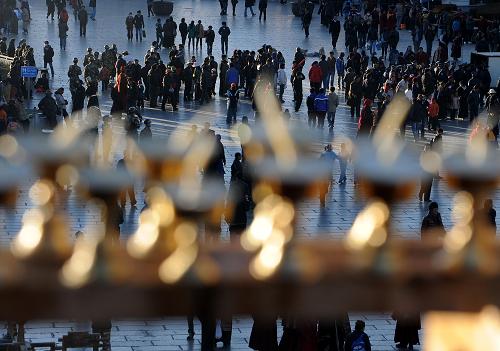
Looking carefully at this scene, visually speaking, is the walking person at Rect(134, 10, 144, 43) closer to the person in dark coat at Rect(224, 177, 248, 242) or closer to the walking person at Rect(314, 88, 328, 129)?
the walking person at Rect(314, 88, 328, 129)

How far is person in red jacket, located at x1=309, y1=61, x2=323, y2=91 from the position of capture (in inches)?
1270

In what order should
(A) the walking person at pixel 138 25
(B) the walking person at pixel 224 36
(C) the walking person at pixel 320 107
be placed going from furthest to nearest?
1. (A) the walking person at pixel 138 25
2. (B) the walking person at pixel 224 36
3. (C) the walking person at pixel 320 107

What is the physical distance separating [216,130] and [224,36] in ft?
43.2

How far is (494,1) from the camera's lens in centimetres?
4778

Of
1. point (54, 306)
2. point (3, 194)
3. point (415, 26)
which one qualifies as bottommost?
point (415, 26)

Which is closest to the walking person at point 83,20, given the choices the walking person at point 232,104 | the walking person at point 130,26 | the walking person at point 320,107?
the walking person at point 130,26

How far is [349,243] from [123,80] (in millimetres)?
26229

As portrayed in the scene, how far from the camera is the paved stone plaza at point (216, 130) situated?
5.99 meters

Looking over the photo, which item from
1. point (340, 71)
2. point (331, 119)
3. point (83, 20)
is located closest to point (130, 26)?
point (83, 20)

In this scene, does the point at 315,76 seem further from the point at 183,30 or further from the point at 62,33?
the point at 62,33

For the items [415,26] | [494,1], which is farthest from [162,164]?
[494,1]

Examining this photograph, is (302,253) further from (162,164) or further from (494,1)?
(494,1)

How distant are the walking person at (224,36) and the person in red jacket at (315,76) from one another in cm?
713

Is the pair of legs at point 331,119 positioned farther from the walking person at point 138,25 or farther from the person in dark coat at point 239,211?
the walking person at point 138,25
